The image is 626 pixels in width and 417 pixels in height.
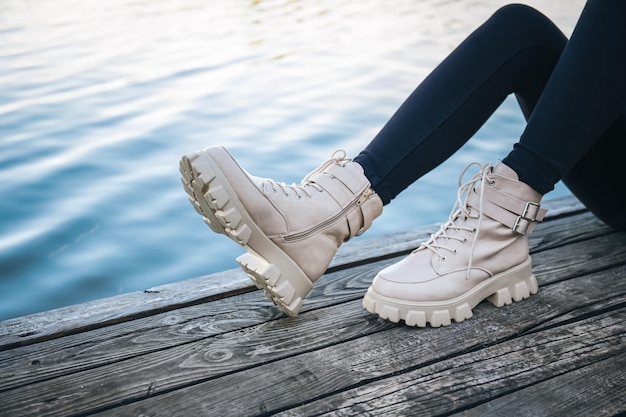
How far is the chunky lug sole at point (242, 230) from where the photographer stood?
44.4 inches

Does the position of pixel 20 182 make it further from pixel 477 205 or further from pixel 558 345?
pixel 558 345

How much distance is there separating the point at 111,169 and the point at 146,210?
47cm

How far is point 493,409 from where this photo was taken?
3.35 feet

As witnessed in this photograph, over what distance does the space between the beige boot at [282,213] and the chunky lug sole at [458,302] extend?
0.14m

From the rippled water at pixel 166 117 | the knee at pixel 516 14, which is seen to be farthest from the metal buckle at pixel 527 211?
the rippled water at pixel 166 117

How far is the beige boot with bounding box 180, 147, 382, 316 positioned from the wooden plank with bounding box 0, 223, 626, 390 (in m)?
0.11

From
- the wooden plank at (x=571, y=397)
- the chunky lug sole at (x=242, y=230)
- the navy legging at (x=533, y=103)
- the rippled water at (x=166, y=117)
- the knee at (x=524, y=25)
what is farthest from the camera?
the rippled water at (x=166, y=117)

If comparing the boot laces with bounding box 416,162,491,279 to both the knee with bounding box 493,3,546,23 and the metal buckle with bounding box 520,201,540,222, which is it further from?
the knee with bounding box 493,3,546,23

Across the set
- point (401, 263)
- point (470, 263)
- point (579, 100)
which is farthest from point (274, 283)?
point (579, 100)

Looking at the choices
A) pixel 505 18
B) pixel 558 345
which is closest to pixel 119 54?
pixel 505 18

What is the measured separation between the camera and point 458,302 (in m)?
1.27

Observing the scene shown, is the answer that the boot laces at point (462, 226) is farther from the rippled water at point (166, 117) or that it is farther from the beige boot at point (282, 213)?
the rippled water at point (166, 117)

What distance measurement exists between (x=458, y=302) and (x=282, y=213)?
0.37m

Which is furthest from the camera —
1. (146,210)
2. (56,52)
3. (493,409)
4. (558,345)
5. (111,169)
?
(56,52)
